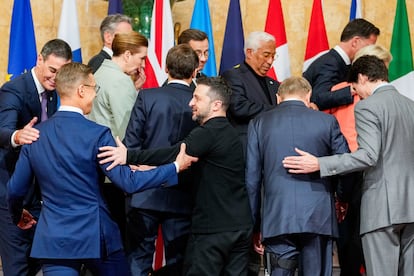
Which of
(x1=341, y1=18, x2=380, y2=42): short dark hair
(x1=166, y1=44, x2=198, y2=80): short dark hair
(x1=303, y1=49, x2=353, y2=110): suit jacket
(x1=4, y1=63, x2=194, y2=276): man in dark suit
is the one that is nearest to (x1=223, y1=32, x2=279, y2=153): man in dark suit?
(x1=303, y1=49, x2=353, y2=110): suit jacket

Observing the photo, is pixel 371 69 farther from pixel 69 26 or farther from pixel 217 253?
pixel 69 26

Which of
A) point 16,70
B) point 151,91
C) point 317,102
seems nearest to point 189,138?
point 151,91

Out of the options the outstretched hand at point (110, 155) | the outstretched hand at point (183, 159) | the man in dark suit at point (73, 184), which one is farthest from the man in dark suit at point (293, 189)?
the outstretched hand at point (110, 155)

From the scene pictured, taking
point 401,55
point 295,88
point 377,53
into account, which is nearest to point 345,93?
point 377,53

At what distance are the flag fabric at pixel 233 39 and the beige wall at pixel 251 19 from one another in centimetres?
35

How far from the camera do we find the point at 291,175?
4613mm

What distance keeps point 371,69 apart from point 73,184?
1.81 m

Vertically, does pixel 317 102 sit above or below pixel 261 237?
above

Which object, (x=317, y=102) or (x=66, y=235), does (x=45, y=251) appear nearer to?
(x=66, y=235)

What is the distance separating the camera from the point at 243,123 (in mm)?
5461

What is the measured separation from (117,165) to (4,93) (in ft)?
3.95

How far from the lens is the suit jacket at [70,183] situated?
397 centimetres

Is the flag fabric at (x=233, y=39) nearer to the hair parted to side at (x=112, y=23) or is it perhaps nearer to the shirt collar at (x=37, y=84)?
the hair parted to side at (x=112, y=23)

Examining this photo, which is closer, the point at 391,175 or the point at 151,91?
the point at 391,175
